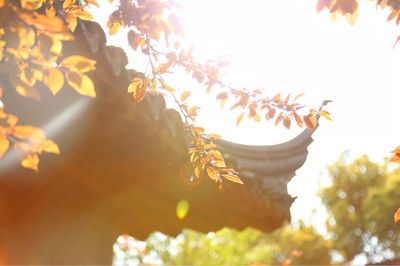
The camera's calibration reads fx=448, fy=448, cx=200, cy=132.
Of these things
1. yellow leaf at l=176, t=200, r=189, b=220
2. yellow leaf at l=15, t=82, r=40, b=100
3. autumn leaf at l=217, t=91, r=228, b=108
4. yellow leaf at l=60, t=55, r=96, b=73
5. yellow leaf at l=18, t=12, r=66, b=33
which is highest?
autumn leaf at l=217, t=91, r=228, b=108

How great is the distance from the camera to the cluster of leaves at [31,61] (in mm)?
1588

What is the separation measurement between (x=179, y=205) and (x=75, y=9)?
2.23m

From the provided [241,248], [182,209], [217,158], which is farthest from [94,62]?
[241,248]

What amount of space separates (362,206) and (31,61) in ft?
98.9

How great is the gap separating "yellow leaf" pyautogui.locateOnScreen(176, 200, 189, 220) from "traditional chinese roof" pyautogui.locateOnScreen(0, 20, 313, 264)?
0.05 meters

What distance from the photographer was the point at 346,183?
100 feet

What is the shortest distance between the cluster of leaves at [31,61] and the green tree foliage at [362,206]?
27.2m

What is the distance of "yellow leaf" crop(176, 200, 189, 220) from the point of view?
4.18 meters

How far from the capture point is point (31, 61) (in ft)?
5.89

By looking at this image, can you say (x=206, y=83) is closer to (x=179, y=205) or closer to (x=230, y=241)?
(x=179, y=205)

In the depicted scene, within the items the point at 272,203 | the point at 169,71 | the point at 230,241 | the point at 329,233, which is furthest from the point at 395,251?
the point at 169,71

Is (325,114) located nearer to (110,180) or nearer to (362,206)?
(110,180)

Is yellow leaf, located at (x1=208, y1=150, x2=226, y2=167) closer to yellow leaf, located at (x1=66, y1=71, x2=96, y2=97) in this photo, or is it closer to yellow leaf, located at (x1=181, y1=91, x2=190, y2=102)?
yellow leaf, located at (x1=181, y1=91, x2=190, y2=102)

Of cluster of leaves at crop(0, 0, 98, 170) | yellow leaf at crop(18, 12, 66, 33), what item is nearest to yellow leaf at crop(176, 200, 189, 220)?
cluster of leaves at crop(0, 0, 98, 170)
